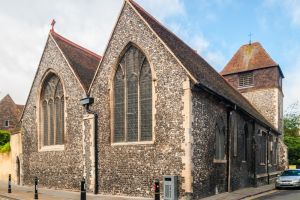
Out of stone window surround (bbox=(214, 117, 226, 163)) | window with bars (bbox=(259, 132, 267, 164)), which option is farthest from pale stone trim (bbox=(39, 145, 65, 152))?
window with bars (bbox=(259, 132, 267, 164))

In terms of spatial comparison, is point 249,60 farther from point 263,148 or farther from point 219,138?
point 219,138

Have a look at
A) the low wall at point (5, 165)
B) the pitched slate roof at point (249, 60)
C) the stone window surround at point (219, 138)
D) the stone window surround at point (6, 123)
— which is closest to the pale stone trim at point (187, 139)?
the stone window surround at point (219, 138)

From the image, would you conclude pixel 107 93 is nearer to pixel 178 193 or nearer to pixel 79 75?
pixel 79 75

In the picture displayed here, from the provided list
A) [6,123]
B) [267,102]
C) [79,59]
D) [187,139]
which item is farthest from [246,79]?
[6,123]

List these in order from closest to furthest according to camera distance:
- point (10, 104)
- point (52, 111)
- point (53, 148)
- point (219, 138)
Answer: point (219, 138) → point (53, 148) → point (52, 111) → point (10, 104)

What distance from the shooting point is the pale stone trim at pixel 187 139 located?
14.2 m

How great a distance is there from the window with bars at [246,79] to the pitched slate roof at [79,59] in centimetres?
1589

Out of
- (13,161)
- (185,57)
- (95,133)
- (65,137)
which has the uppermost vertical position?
(185,57)

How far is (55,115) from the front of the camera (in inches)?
843

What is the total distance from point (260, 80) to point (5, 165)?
23.6 m

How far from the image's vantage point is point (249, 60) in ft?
115

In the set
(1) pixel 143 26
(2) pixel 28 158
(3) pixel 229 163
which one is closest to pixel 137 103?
(1) pixel 143 26

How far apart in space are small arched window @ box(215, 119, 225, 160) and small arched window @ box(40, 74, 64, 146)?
356 inches

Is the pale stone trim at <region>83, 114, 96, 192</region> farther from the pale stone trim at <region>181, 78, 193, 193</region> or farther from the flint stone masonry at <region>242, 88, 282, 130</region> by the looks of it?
the flint stone masonry at <region>242, 88, 282, 130</region>
